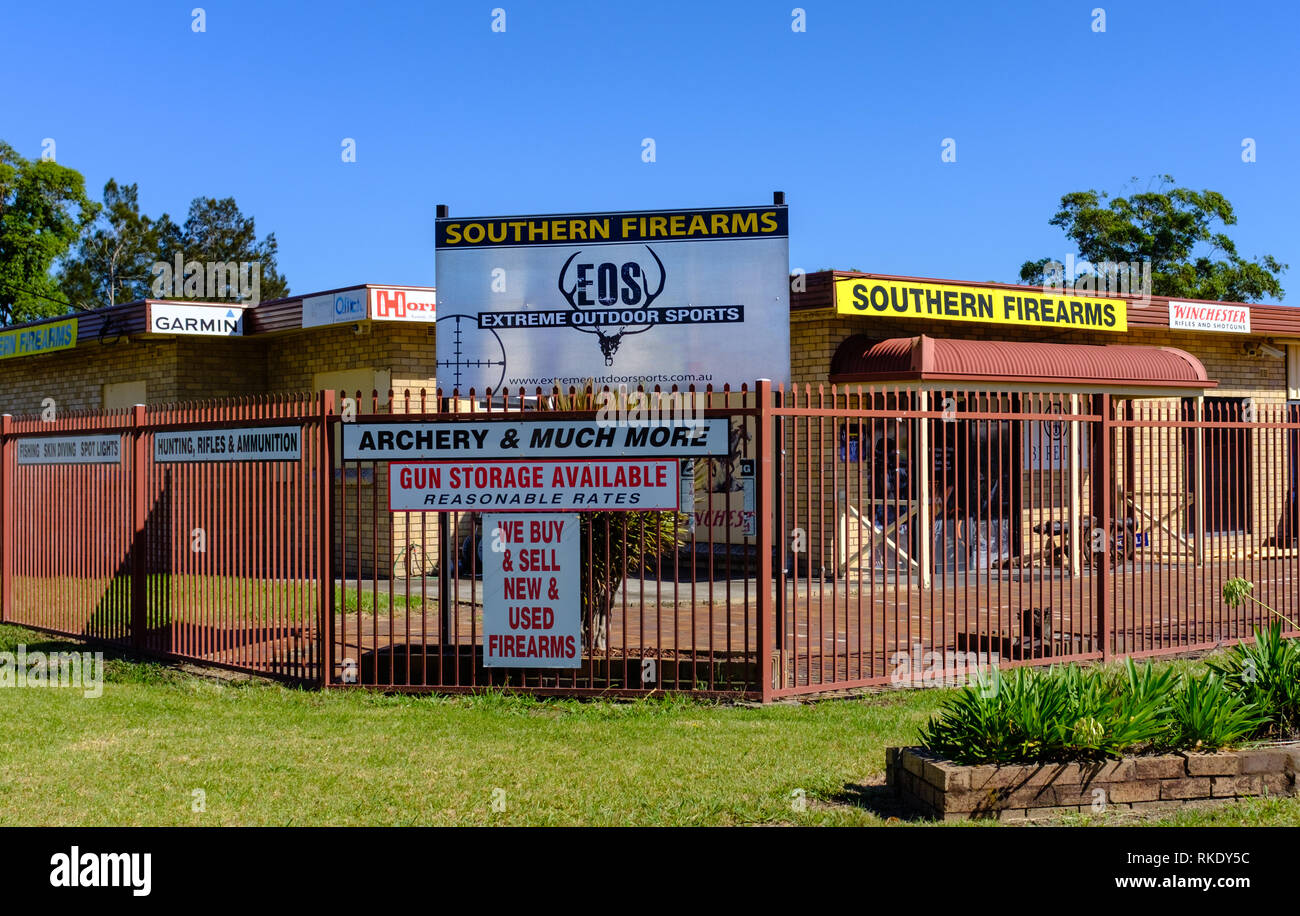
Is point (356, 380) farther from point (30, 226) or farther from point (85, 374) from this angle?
point (30, 226)

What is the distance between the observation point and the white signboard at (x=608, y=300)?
36.6 ft

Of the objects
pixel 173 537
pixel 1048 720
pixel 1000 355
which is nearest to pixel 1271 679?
pixel 1048 720

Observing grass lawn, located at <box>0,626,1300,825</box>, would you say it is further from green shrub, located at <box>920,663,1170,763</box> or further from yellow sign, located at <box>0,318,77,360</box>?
yellow sign, located at <box>0,318,77,360</box>

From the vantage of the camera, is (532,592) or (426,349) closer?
(532,592)

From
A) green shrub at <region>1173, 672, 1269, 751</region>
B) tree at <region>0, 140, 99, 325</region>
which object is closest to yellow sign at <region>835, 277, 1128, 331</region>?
green shrub at <region>1173, 672, 1269, 751</region>

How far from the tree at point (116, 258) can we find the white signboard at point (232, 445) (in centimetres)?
5219

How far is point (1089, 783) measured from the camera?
6191 millimetres

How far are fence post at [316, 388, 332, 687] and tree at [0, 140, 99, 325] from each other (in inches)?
1635

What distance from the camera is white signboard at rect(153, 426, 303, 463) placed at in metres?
10.2

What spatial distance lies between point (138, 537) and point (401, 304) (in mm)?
6954

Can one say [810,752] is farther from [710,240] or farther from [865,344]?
[865,344]

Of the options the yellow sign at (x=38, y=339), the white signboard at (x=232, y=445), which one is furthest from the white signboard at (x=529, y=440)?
the yellow sign at (x=38, y=339)

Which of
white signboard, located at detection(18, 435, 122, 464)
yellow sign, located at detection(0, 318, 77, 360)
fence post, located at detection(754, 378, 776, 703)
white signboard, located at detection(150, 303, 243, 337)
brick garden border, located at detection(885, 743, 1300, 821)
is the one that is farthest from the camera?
yellow sign, located at detection(0, 318, 77, 360)
